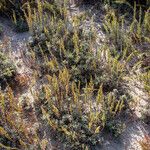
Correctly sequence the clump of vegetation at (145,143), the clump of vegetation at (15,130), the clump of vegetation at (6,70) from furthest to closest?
the clump of vegetation at (6,70) → the clump of vegetation at (15,130) → the clump of vegetation at (145,143)

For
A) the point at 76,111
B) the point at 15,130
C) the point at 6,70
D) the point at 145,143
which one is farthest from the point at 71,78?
the point at 145,143

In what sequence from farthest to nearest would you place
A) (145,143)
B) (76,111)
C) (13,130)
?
(76,111), (13,130), (145,143)

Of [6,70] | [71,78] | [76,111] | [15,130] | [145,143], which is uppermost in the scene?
[6,70]

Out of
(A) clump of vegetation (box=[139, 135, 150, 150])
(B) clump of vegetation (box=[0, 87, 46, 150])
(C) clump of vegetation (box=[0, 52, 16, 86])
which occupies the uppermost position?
(C) clump of vegetation (box=[0, 52, 16, 86])

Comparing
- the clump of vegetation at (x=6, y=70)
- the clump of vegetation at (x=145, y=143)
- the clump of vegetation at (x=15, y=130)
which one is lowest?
the clump of vegetation at (x=145, y=143)

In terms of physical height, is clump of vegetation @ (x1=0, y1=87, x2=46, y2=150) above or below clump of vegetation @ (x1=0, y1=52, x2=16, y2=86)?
below

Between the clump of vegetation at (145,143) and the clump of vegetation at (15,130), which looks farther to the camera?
the clump of vegetation at (15,130)

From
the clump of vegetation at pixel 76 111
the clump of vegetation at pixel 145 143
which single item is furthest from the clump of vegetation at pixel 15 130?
the clump of vegetation at pixel 145 143

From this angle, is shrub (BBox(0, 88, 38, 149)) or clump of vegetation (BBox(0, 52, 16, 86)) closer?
shrub (BBox(0, 88, 38, 149))

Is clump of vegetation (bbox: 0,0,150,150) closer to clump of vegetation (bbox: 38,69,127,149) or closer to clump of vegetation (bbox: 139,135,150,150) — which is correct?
clump of vegetation (bbox: 38,69,127,149)

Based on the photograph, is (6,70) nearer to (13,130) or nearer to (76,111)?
(13,130)

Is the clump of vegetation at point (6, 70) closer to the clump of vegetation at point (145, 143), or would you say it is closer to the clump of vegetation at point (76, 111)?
the clump of vegetation at point (76, 111)

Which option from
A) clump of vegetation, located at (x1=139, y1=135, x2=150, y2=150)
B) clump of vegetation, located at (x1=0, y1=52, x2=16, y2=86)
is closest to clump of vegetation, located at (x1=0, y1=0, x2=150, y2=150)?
clump of vegetation, located at (x1=0, y1=52, x2=16, y2=86)

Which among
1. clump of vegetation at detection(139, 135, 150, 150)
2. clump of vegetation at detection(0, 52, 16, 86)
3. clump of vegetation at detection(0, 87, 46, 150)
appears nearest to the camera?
clump of vegetation at detection(139, 135, 150, 150)
